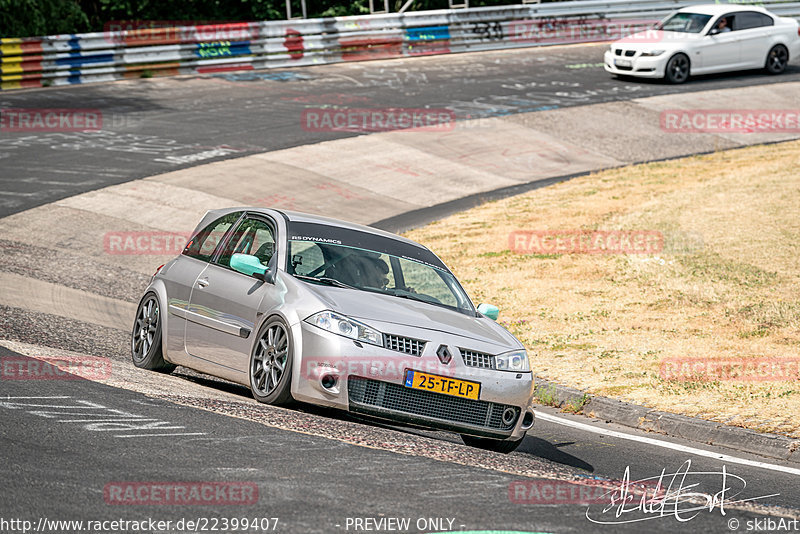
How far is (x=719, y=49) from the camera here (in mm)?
30281

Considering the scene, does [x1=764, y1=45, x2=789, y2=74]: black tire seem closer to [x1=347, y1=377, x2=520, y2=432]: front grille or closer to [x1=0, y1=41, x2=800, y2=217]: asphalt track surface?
[x1=0, y1=41, x2=800, y2=217]: asphalt track surface

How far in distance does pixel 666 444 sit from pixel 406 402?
2591mm

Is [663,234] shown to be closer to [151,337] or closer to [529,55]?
[151,337]

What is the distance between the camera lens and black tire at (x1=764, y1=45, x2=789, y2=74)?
31.5 m

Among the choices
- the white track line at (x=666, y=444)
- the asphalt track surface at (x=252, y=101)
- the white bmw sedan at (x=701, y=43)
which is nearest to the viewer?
the white track line at (x=666, y=444)

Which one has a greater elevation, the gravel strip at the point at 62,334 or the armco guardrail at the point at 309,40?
the armco guardrail at the point at 309,40

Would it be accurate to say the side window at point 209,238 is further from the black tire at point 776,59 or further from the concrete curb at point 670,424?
the black tire at point 776,59

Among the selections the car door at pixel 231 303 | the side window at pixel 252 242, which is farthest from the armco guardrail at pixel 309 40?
the car door at pixel 231 303

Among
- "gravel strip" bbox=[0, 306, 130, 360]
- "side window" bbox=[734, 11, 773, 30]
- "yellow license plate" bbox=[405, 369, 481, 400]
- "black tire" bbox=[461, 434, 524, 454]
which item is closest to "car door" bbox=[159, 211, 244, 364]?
"gravel strip" bbox=[0, 306, 130, 360]

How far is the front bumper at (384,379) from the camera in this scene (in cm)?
735

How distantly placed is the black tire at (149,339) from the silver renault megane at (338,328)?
0.02 meters

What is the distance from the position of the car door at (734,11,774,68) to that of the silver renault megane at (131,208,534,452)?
24.4 metres

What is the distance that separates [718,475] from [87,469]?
4358 mm

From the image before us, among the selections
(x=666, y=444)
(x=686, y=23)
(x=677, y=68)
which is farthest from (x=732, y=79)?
(x=666, y=444)
